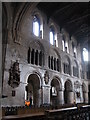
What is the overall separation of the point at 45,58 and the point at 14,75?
485cm

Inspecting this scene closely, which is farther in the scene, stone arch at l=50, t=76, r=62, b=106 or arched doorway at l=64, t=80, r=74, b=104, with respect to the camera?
arched doorway at l=64, t=80, r=74, b=104

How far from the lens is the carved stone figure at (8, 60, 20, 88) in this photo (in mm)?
11103

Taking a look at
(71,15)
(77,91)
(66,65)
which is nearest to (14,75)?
(66,65)

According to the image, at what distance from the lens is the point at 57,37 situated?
1845cm

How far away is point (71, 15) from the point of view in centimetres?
1842

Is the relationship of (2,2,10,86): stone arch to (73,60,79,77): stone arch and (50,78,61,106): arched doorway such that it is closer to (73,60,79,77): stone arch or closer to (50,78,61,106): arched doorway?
(50,78,61,106): arched doorway

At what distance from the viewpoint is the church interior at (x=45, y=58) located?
10.7 metres

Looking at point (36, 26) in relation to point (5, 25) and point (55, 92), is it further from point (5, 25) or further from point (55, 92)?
point (55, 92)

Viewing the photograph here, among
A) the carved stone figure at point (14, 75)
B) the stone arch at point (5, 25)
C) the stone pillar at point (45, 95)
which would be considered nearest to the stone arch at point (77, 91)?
the stone pillar at point (45, 95)

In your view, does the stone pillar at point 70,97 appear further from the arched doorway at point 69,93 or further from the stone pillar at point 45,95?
the stone pillar at point 45,95

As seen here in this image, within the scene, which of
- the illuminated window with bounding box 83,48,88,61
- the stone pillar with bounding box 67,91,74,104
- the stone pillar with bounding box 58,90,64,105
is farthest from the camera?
the illuminated window with bounding box 83,48,88,61

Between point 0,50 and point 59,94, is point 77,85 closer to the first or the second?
point 59,94

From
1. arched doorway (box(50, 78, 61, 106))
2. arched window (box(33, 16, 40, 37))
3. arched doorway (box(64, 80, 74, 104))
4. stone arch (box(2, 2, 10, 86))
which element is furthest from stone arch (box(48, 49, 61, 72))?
stone arch (box(2, 2, 10, 86))

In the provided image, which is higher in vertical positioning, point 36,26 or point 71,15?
point 71,15
